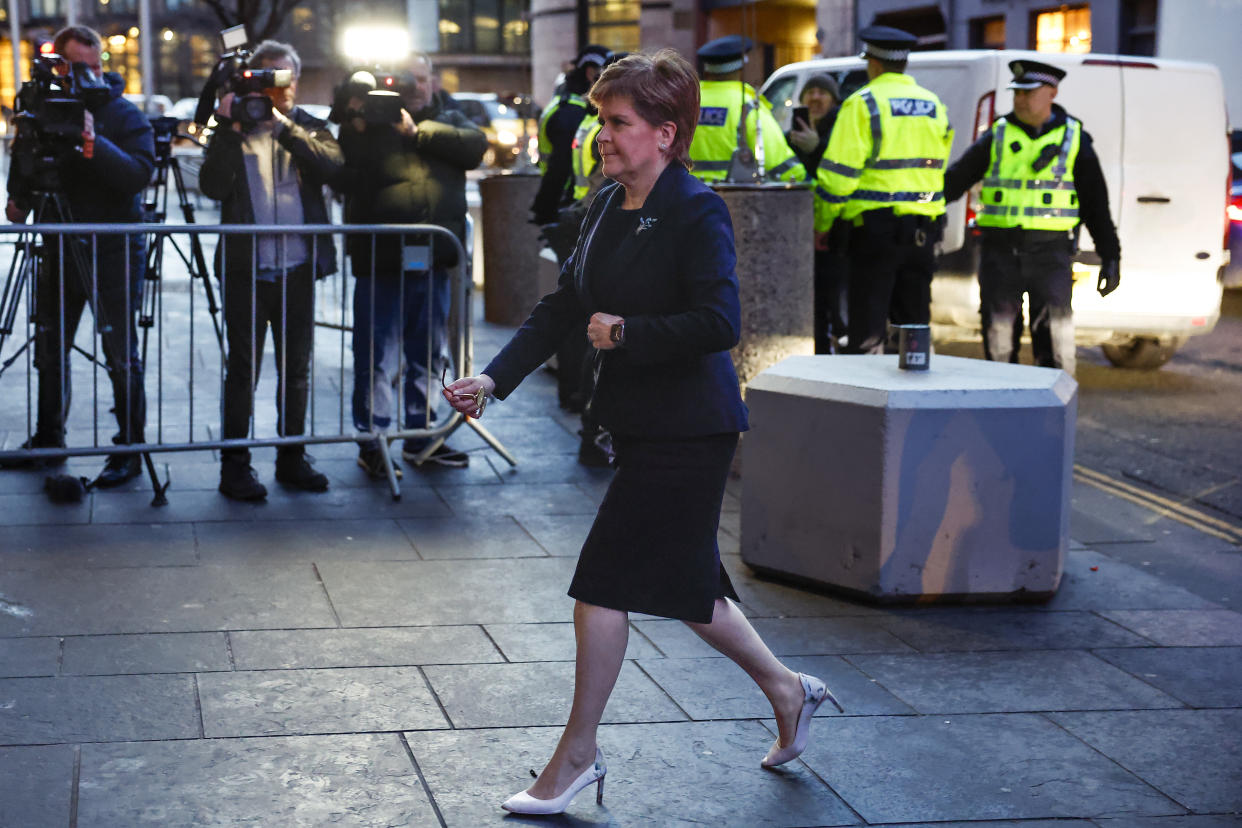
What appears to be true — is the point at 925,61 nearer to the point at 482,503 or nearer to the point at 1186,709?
the point at 482,503

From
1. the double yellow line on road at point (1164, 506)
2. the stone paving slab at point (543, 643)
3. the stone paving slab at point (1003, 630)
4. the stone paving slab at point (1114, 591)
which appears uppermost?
the stone paving slab at point (543, 643)

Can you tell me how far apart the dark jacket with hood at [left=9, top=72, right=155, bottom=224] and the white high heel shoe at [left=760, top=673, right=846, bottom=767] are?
167 inches

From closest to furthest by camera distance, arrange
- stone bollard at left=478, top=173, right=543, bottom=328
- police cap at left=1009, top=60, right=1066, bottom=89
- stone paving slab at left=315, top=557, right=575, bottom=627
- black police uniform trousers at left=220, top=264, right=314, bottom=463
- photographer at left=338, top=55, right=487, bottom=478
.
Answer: stone paving slab at left=315, top=557, right=575, bottom=627
black police uniform trousers at left=220, top=264, right=314, bottom=463
photographer at left=338, top=55, right=487, bottom=478
police cap at left=1009, top=60, right=1066, bottom=89
stone bollard at left=478, top=173, right=543, bottom=328

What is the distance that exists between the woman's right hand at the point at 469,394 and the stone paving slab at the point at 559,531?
2545mm

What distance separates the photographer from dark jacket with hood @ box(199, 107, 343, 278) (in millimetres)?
7020

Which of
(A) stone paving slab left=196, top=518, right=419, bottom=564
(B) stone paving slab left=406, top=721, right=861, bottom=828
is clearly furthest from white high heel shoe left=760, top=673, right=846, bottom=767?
(A) stone paving slab left=196, top=518, right=419, bottom=564

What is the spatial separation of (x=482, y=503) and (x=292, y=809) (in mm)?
3376

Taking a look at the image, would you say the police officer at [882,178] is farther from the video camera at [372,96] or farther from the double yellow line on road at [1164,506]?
the video camera at [372,96]

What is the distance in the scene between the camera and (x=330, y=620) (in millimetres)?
5352

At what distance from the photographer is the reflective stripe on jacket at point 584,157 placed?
862 centimetres

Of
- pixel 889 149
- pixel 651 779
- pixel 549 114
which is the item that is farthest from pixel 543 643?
pixel 549 114

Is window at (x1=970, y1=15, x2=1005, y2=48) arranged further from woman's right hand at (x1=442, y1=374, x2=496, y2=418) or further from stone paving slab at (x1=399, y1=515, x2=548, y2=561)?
woman's right hand at (x1=442, y1=374, x2=496, y2=418)

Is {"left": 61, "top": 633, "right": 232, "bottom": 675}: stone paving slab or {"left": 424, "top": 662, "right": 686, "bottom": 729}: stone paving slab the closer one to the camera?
{"left": 424, "top": 662, "right": 686, "bottom": 729}: stone paving slab

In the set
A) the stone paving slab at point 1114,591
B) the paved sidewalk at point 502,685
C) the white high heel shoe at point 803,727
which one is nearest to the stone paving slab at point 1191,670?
the paved sidewalk at point 502,685
